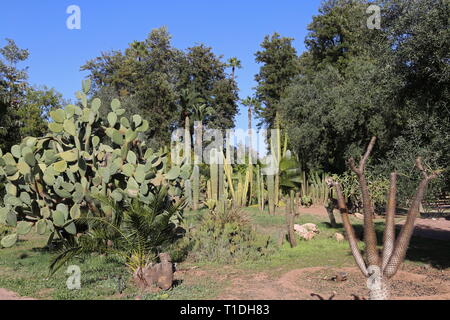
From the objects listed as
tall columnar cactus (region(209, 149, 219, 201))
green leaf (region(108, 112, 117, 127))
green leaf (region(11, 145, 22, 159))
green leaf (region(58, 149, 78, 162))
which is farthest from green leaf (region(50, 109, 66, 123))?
tall columnar cactus (region(209, 149, 219, 201))

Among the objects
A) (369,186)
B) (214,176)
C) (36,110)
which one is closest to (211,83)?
(36,110)

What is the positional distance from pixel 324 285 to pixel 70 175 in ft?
17.8

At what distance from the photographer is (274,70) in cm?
3719

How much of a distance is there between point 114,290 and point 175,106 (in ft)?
102

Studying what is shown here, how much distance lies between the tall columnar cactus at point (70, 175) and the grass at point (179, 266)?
2.71 feet

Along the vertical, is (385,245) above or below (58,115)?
below

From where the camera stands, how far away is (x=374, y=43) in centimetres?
928

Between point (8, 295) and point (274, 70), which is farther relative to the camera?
point (274, 70)

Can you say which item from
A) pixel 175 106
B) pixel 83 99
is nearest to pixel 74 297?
pixel 83 99

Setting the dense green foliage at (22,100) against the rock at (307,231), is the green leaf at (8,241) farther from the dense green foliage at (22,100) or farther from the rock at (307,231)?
the dense green foliage at (22,100)

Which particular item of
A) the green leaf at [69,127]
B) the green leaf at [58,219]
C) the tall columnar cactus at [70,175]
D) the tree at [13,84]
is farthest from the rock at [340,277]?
the tree at [13,84]

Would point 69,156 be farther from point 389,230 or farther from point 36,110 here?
point 36,110

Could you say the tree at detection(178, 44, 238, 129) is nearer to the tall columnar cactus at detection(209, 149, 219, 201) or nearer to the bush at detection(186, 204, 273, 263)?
the tall columnar cactus at detection(209, 149, 219, 201)
